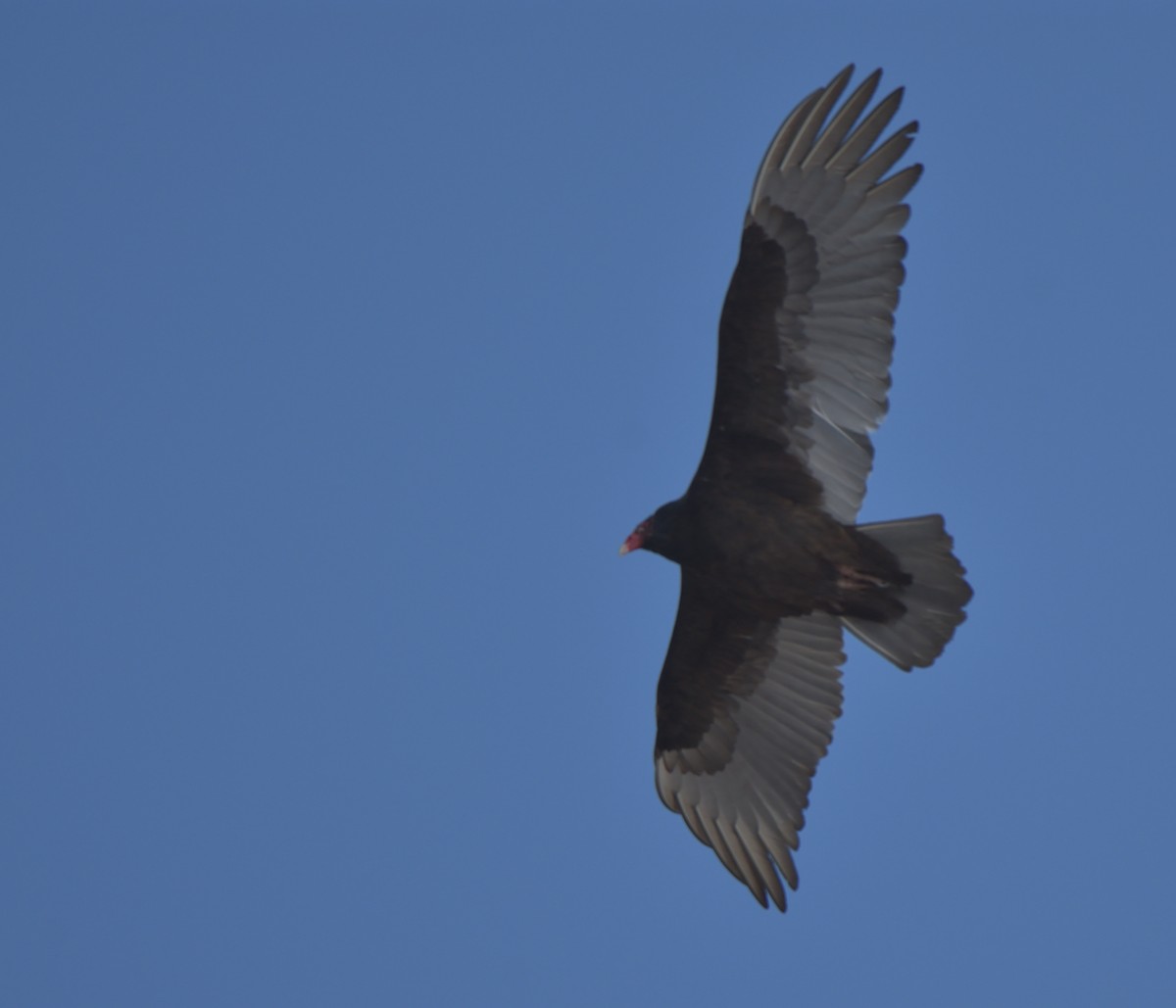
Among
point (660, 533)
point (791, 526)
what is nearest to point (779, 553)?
point (791, 526)

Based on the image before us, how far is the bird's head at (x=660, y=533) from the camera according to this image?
8.20 m

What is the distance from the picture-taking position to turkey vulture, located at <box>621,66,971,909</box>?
7.52 metres

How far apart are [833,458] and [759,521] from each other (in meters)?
0.45

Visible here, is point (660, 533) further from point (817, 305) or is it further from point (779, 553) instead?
point (817, 305)

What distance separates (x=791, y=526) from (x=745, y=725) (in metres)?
1.28

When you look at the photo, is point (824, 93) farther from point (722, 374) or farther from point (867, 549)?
point (867, 549)

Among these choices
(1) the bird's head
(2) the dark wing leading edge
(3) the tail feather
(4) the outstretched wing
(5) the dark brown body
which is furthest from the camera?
(4) the outstretched wing

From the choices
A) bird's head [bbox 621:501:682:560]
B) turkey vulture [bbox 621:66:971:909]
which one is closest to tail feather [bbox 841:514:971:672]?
turkey vulture [bbox 621:66:971:909]

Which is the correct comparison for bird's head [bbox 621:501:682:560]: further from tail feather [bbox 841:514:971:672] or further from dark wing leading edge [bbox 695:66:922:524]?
tail feather [bbox 841:514:971:672]

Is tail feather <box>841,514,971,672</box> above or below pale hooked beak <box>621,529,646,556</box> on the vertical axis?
below

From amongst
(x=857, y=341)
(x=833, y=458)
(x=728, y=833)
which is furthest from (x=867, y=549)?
(x=728, y=833)

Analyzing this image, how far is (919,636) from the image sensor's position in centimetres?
792

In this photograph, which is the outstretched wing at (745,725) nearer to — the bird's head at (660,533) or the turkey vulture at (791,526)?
the turkey vulture at (791,526)

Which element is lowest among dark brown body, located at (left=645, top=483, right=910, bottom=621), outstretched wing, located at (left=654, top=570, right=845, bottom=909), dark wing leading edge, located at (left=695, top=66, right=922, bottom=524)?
outstretched wing, located at (left=654, top=570, right=845, bottom=909)
